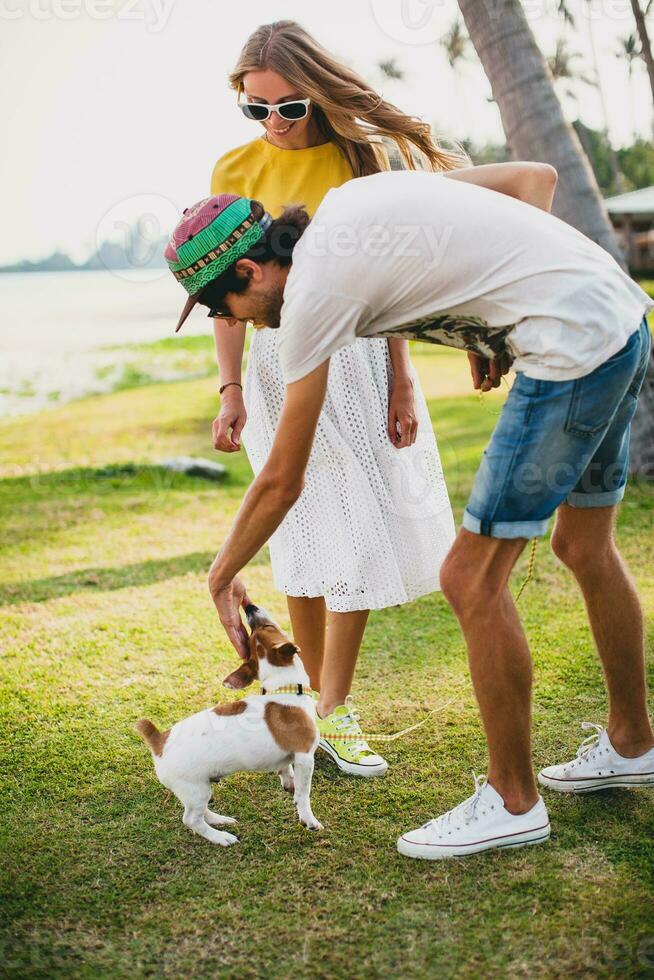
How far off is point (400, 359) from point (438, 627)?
5.25ft

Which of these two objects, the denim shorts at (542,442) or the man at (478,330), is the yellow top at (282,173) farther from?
the denim shorts at (542,442)

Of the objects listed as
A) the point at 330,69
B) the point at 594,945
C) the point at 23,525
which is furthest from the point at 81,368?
the point at 594,945

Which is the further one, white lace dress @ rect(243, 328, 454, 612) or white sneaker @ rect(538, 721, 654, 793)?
white lace dress @ rect(243, 328, 454, 612)

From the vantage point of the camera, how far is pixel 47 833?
8.84 ft

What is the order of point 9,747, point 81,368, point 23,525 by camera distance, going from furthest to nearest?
point 81,368 < point 23,525 < point 9,747

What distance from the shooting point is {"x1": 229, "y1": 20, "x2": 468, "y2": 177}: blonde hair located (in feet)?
8.68

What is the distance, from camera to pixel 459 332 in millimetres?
2268

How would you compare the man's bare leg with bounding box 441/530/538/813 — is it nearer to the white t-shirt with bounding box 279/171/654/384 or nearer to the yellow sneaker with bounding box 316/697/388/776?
the white t-shirt with bounding box 279/171/654/384

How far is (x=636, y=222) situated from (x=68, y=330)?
1609 cm

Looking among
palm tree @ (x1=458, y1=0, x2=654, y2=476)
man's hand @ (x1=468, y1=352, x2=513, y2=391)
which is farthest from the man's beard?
palm tree @ (x1=458, y1=0, x2=654, y2=476)

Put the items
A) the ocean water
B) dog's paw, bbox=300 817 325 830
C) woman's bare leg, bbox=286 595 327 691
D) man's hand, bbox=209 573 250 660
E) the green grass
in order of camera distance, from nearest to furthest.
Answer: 1. the green grass
2. man's hand, bbox=209 573 250 660
3. dog's paw, bbox=300 817 325 830
4. woman's bare leg, bbox=286 595 327 691
5. the ocean water

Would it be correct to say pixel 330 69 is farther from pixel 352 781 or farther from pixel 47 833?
pixel 47 833

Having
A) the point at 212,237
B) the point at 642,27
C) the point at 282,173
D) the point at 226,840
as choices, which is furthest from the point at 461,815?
the point at 642,27

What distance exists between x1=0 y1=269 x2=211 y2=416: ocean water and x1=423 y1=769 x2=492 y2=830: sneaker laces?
9125 mm
